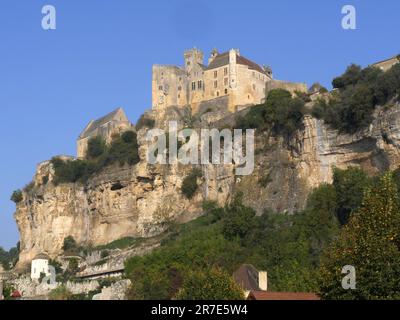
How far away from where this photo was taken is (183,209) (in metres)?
75.3

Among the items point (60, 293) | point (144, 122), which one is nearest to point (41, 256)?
point (144, 122)

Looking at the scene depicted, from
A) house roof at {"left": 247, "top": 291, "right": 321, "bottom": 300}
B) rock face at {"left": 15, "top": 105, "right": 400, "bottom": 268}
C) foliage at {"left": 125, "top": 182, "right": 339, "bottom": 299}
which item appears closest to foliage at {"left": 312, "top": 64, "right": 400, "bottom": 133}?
rock face at {"left": 15, "top": 105, "right": 400, "bottom": 268}

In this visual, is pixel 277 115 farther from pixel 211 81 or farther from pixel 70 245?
pixel 70 245

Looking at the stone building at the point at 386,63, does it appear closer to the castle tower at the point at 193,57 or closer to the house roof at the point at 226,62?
the house roof at the point at 226,62

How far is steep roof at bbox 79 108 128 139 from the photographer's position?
93.3 m

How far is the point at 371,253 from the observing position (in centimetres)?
3097

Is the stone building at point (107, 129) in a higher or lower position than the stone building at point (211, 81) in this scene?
lower

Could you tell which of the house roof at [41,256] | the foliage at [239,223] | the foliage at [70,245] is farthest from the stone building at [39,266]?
the foliage at [239,223]

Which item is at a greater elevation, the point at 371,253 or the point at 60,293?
the point at 371,253

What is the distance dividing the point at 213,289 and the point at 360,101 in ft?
83.3

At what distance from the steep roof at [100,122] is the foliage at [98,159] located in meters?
3.08

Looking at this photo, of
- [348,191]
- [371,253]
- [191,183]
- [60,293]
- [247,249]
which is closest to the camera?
[371,253]

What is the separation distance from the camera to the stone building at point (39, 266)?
80438 millimetres
